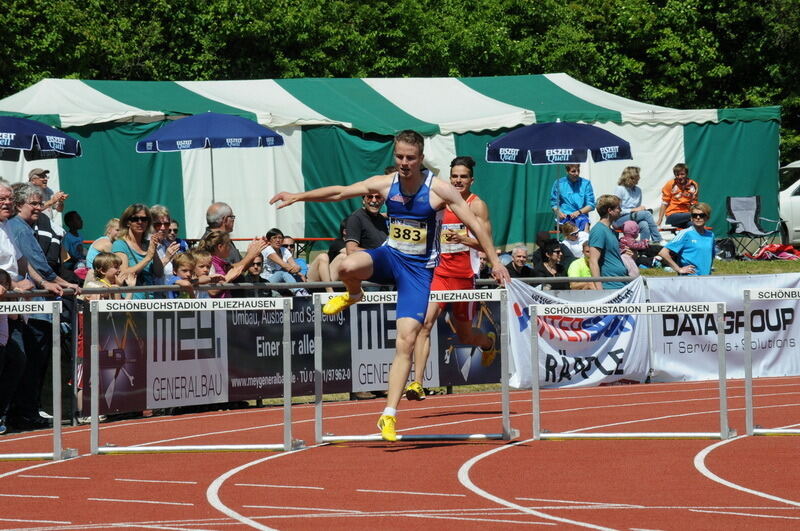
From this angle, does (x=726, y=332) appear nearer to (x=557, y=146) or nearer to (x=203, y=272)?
(x=557, y=146)

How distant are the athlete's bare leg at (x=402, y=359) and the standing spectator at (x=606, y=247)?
6.68m

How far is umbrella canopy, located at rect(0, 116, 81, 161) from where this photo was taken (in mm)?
17438

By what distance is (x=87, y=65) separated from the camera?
32.8 m

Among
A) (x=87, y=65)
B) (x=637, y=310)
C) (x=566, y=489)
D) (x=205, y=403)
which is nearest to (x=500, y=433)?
(x=637, y=310)

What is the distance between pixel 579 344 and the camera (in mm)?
16375

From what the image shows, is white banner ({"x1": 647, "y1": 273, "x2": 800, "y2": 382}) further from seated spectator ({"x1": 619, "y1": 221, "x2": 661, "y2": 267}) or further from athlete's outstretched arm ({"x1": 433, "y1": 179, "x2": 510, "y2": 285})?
athlete's outstretched arm ({"x1": 433, "y1": 179, "x2": 510, "y2": 285})

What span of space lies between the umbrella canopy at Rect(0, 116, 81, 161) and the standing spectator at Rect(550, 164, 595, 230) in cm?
763

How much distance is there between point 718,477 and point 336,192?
3214 millimetres

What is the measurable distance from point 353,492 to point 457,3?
29707 mm

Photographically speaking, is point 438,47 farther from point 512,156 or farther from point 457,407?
point 457,407

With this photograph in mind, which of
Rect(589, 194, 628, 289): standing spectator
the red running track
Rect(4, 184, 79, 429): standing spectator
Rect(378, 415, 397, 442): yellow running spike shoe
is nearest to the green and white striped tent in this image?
Rect(589, 194, 628, 289): standing spectator

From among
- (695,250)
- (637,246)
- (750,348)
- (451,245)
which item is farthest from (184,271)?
(637,246)

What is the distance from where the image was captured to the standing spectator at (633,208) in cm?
2352

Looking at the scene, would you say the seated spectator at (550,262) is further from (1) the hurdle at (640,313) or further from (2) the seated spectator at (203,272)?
(1) the hurdle at (640,313)
